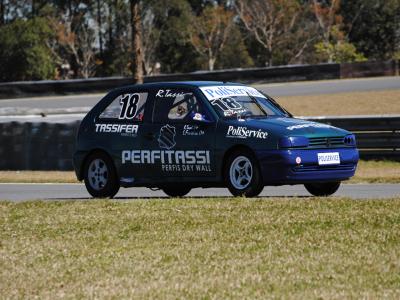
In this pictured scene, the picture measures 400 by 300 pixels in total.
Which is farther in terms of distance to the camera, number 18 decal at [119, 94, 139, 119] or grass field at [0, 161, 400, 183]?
grass field at [0, 161, 400, 183]

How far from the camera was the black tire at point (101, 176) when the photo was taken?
13906 mm

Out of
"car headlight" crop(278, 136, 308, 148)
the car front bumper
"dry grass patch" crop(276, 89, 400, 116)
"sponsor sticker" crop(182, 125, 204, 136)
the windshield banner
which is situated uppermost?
the windshield banner

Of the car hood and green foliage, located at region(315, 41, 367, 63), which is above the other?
green foliage, located at region(315, 41, 367, 63)

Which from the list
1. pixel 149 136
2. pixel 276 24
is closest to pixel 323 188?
pixel 149 136

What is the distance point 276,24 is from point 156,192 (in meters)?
66.2

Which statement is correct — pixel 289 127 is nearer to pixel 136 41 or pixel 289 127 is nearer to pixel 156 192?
pixel 156 192

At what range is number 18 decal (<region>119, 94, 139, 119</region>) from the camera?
14000 mm

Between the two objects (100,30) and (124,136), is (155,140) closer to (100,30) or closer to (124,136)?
(124,136)

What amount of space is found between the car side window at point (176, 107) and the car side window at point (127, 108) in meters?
0.24

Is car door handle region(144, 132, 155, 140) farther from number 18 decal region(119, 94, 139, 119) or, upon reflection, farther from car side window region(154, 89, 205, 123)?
number 18 decal region(119, 94, 139, 119)

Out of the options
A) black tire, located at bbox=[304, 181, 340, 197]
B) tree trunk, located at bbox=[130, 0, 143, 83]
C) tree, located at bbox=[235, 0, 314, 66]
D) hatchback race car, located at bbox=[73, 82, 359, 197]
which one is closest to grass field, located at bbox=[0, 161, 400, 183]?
black tire, located at bbox=[304, 181, 340, 197]

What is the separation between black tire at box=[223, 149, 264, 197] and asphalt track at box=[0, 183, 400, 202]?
4.30 feet

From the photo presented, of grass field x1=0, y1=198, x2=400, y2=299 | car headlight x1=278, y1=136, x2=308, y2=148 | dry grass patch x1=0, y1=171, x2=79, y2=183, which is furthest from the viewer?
dry grass patch x1=0, y1=171, x2=79, y2=183

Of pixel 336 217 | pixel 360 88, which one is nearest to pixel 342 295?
pixel 336 217
